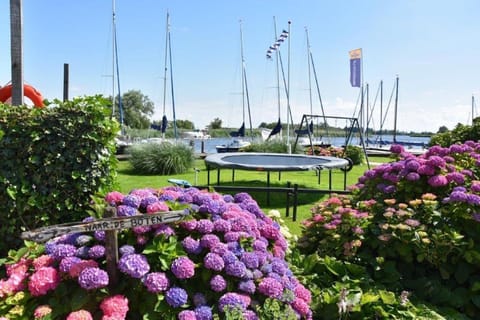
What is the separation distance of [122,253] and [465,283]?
94.8 inches

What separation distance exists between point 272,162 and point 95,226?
8.07 meters

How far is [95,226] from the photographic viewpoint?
1.76 metres

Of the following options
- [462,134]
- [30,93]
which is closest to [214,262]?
[462,134]

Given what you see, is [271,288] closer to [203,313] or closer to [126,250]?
[203,313]

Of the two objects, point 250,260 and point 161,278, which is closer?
point 161,278

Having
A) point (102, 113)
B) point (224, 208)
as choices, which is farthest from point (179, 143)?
point (224, 208)

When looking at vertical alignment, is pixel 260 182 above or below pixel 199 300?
below

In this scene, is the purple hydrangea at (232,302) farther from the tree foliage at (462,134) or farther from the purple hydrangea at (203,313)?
the tree foliage at (462,134)

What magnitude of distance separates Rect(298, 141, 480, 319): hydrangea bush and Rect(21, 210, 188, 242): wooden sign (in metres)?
1.19

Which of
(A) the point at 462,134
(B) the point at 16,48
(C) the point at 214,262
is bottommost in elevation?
(C) the point at 214,262

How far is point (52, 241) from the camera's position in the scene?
209 cm

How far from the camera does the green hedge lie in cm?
303

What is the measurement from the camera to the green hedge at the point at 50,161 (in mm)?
3031

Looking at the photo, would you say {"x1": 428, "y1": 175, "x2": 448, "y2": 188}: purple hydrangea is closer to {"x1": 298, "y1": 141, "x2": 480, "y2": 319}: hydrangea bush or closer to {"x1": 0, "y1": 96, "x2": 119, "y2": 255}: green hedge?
{"x1": 298, "y1": 141, "x2": 480, "y2": 319}: hydrangea bush
